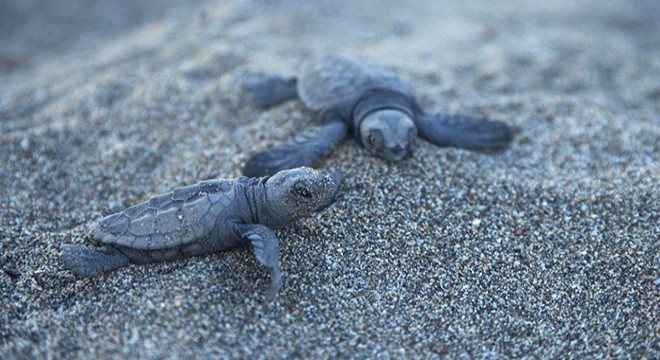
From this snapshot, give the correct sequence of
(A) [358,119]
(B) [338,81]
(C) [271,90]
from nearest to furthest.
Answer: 1. (A) [358,119]
2. (B) [338,81]
3. (C) [271,90]

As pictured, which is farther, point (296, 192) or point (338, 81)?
point (338, 81)

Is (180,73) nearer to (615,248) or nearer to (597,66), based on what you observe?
(615,248)

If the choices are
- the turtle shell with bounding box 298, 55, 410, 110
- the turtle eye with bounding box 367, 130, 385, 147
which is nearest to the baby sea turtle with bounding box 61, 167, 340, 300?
the turtle eye with bounding box 367, 130, 385, 147

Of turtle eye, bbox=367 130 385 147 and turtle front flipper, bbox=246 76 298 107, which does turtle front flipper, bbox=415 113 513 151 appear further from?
turtle front flipper, bbox=246 76 298 107

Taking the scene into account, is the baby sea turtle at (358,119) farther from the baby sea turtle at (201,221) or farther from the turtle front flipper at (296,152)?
the baby sea turtle at (201,221)

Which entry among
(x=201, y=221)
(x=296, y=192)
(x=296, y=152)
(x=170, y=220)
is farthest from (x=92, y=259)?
(x=296, y=152)

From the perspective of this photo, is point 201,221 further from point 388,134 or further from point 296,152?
point 388,134

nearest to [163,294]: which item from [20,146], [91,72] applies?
[20,146]

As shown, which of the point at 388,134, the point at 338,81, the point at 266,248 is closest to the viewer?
the point at 266,248
